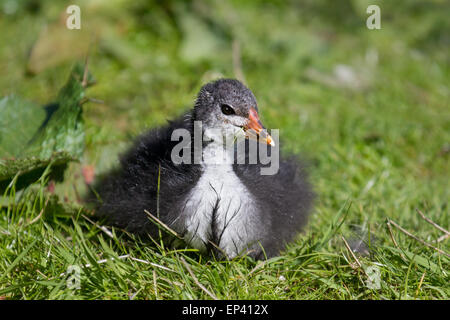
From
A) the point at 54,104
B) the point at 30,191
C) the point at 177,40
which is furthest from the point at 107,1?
the point at 30,191

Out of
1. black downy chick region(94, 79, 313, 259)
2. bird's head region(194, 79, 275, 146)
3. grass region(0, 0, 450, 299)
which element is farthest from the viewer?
bird's head region(194, 79, 275, 146)

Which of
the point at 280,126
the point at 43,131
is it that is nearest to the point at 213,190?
the point at 43,131

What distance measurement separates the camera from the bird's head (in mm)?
2463

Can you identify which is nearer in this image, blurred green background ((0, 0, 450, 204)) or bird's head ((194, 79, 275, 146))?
bird's head ((194, 79, 275, 146))

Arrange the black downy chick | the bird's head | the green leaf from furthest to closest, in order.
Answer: the green leaf → the bird's head → the black downy chick

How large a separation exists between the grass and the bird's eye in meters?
0.74

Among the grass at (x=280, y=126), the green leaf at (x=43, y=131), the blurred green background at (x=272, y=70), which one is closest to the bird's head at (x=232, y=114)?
the grass at (x=280, y=126)

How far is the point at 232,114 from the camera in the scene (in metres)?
2.48

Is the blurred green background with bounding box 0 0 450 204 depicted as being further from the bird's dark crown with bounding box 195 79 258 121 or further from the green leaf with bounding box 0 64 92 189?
the bird's dark crown with bounding box 195 79 258 121

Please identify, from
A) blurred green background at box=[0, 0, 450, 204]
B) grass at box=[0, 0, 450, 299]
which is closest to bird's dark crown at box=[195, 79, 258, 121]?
grass at box=[0, 0, 450, 299]

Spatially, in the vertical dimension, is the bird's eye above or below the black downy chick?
above

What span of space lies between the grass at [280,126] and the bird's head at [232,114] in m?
0.63

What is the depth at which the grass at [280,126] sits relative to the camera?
87.7 inches
